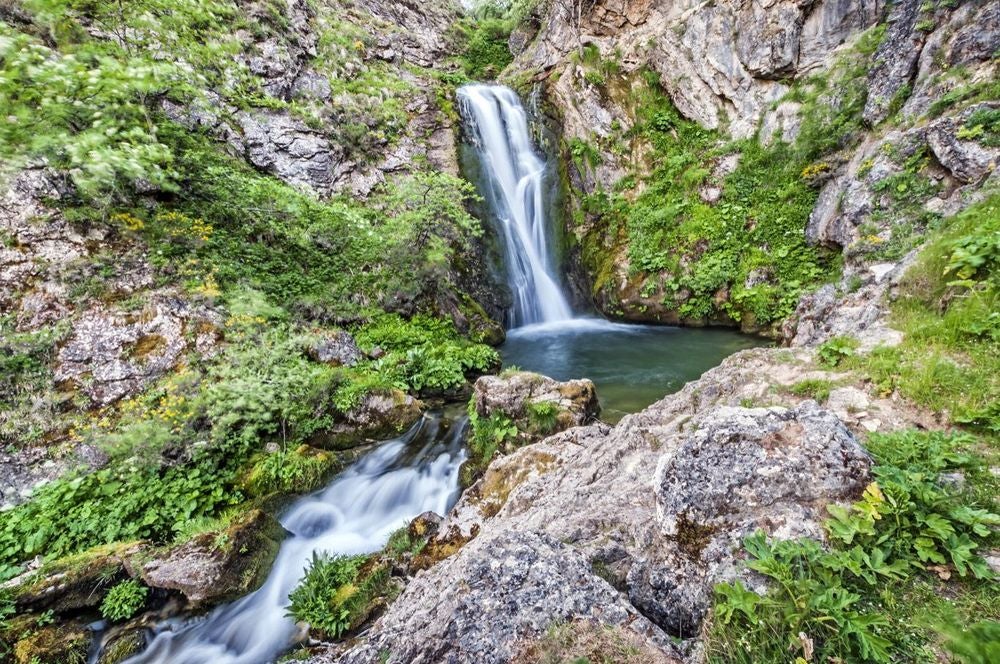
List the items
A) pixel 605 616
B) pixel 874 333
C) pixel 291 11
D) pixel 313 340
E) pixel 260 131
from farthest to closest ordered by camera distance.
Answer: pixel 291 11, pixel 260 131, pixel 313 340, pixel 874 333, pixel 605 616

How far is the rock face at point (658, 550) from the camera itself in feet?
5.65

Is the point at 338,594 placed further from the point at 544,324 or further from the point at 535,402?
the point at 544,324

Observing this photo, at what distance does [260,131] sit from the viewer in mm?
11180

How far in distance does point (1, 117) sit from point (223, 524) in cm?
457

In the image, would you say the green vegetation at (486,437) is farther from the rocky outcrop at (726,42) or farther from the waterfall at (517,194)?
the rocky outcrop at (726,42)

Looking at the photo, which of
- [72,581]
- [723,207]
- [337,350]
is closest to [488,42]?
[723,207]

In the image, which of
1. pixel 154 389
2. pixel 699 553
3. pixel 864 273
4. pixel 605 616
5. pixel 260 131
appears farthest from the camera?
pixel 260 131

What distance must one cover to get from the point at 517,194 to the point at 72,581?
13432 millimetres

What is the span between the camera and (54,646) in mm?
3512

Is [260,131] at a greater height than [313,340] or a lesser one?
greater

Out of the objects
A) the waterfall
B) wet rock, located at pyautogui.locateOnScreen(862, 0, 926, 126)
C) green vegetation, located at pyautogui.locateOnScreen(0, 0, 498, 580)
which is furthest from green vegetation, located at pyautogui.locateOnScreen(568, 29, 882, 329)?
green vegetation, located at pyautogui.locateOnScreen(0, 0, 498, 580)

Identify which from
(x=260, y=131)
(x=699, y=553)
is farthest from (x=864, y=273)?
(x=260, y=131)

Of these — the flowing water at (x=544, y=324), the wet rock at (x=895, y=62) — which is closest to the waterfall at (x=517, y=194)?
the flowing water at (x=544, y=324)

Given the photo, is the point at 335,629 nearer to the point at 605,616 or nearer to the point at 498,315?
the point at 605,616
